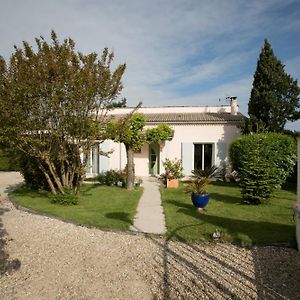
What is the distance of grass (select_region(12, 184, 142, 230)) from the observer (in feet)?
28.9

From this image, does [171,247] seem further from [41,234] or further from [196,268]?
[41,234]

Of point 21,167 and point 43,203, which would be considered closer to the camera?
point 43,203

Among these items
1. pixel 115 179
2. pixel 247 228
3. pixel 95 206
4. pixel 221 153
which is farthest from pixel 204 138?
pixel 247 228

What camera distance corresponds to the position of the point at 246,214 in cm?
980

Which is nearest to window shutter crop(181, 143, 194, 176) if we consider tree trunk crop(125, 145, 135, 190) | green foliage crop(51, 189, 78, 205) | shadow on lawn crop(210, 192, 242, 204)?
tree trunk crop(125, 145, 135, 190)

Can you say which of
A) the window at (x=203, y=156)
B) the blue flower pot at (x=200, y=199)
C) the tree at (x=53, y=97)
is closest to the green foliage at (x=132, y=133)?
the tree at (x=53, y=97)

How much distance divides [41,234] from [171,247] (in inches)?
133

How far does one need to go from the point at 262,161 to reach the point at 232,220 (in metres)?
3.91

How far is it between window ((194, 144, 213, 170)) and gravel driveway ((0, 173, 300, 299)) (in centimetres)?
1287

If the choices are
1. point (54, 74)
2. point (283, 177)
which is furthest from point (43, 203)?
point (283, 177)

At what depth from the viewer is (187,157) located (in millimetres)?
19766

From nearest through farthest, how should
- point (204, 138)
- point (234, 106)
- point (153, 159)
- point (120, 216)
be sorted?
point (120, 216)
point (204, 138)
point (153, 159)
point (234, 106)

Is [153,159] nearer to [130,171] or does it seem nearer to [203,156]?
[203,156]

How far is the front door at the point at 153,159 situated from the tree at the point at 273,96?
6369mm
